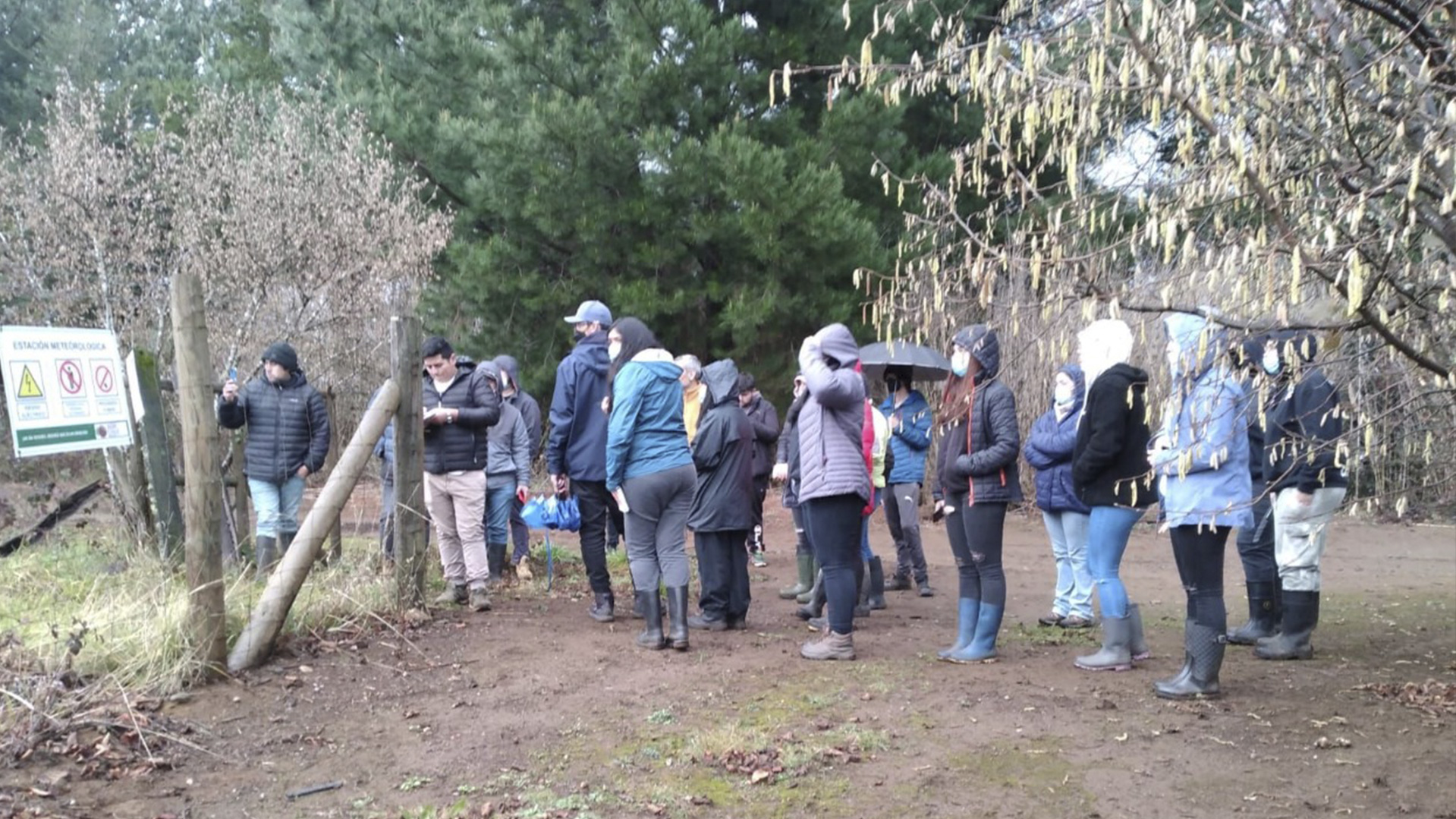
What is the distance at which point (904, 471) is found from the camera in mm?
8445

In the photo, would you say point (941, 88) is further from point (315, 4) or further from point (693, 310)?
point (315, 4)

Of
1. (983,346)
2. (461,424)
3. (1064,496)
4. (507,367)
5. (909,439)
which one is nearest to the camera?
(983,346)

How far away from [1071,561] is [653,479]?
284 centimetres

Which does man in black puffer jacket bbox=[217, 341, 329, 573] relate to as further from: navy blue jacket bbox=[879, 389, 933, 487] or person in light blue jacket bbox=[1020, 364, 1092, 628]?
person in light blue jacket bbox=[1020, 364, 1092, 628]

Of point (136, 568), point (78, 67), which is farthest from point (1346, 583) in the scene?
point (78, 67)

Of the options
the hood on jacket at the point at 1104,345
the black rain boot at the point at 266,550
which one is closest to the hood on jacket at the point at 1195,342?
the hood on jacket at the point at 1104,345

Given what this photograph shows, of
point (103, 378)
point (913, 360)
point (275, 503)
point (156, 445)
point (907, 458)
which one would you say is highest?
point (913, 360)

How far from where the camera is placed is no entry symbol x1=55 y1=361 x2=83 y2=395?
18.4 ft

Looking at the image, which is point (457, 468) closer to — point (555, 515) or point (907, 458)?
point (555, 515)

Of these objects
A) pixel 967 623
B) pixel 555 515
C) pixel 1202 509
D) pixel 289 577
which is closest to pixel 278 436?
pixel 555 515

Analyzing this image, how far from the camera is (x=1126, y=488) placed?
18.9 ft

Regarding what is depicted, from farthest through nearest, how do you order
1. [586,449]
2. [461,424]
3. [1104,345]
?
[461,424], [586,449], [1104,345]

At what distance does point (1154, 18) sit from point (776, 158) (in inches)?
375

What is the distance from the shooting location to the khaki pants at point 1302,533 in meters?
5.98
